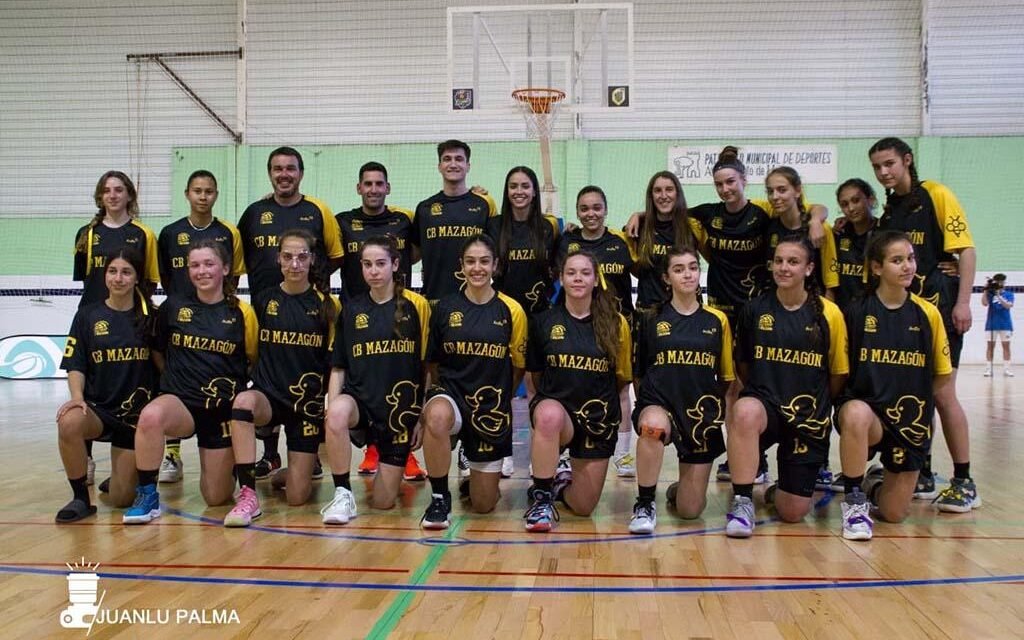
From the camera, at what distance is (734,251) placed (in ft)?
15.6

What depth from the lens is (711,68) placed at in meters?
13.4

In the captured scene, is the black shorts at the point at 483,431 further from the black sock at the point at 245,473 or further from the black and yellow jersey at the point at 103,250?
the black and yellow jersey at the point at 103,250

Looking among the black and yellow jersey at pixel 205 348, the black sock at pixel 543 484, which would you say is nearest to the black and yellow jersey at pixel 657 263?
the black sock at pixel 543 484

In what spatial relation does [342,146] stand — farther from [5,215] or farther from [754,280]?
[754,280]

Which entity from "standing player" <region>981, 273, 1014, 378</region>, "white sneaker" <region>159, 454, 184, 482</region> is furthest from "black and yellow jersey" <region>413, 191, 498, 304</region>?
"standing player" <region>981, 273, 1014, 378</region>

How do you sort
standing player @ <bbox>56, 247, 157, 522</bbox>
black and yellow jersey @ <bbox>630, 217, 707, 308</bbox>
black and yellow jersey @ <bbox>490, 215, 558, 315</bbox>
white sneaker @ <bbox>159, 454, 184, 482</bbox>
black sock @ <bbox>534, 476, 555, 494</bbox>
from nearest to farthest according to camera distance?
black sock @ <bbox>534, 476, 555, 494</bbox>, standing player @ <bbox>56, 247, 157, 522</bbox>, black and yellow jersey @ <bbox>630, 217, 707, 308</bbox>, black and yellow jersey @ <bbox>490, 215, 558, 315</bbox>, white sneaker @ <bbox>159, 454, 184, 482</bbox>

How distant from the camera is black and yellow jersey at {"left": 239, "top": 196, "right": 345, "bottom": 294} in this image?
4941 mm

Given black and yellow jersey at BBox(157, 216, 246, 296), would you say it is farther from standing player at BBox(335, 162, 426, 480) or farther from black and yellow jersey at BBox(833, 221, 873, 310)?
black and yellow jersey at BBox(833, 221, 873, 310)

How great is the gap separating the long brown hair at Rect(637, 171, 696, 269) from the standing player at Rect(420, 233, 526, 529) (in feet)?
2.85

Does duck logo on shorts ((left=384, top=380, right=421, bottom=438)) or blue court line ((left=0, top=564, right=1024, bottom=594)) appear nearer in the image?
blue court line ((left=0, top=564, right=1024, bottom=594))

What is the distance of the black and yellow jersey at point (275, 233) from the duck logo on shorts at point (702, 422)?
2253mm

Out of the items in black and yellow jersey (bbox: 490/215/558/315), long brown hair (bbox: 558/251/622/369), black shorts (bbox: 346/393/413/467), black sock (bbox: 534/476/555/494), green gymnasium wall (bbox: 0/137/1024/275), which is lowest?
black sock (bbox: 534/476/555/494)

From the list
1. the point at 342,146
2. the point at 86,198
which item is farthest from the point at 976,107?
the point at 86,198

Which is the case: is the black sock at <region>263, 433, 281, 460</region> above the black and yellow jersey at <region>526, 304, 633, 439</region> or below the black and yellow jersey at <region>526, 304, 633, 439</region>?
below
